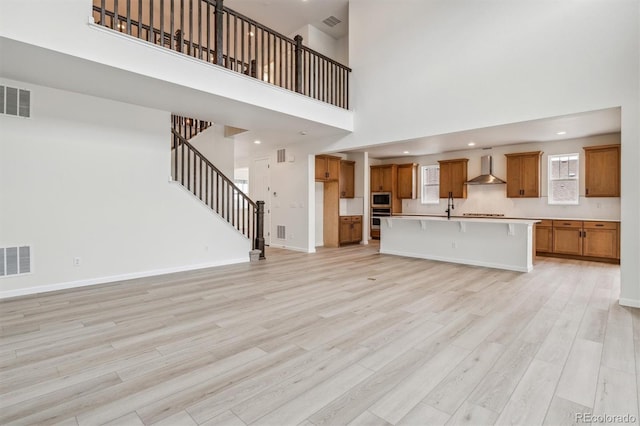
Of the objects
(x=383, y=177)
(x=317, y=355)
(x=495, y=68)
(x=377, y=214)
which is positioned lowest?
(x=317, y=355)

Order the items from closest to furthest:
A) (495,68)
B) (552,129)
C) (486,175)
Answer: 1. (495,68)
2. (552,129)
3. (486,175)

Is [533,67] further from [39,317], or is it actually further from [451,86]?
[39,317]

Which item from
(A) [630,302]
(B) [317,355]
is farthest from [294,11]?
(A) [630,302]

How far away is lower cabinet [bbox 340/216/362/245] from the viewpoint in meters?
8.85

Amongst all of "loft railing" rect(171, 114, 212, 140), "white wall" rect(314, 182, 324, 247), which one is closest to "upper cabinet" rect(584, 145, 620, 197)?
"white wall" rect(314, 182, 324, 247)

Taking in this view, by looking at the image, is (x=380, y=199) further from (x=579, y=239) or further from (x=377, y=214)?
(x=579, y=239)

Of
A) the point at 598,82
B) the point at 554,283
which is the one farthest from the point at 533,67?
the point at 554,283

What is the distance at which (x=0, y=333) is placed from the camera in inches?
114

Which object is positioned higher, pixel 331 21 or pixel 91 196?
pixel 331 21

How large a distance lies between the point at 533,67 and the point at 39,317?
6.98 meters

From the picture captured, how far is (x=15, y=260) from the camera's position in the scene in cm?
404

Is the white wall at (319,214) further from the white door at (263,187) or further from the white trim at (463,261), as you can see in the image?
the white trim at (463,261)

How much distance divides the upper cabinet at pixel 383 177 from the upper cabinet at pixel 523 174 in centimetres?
314

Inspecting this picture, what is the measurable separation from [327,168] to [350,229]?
1910mm
